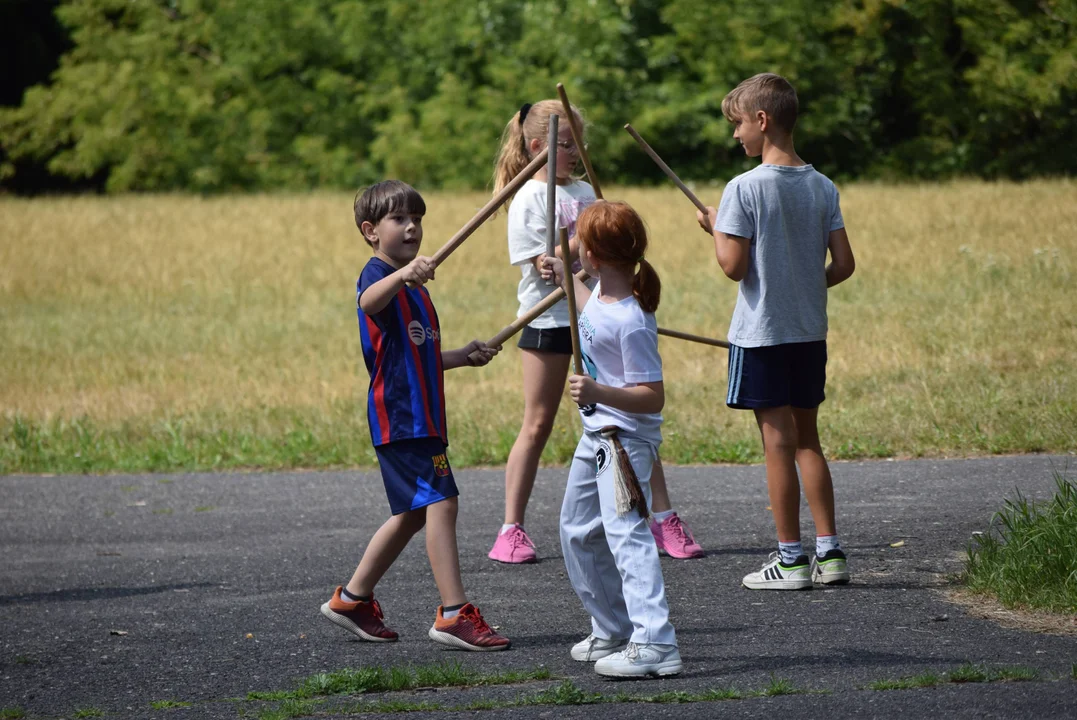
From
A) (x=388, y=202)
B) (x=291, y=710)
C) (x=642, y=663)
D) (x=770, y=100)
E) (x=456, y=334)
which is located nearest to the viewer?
(x=291, y=710)

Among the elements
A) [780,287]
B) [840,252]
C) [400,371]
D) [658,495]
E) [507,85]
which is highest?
[507,85]

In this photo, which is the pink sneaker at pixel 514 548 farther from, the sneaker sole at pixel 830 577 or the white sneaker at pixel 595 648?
the white sneaker at pixel 595 648

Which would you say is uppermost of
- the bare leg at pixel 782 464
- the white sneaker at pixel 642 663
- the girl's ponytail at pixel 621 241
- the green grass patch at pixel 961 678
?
the girl's ponytail at pixel 621 241

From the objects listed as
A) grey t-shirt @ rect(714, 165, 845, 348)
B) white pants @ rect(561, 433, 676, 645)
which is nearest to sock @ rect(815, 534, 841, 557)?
grey t-shirt @ rect(714, 165, 845, 348)

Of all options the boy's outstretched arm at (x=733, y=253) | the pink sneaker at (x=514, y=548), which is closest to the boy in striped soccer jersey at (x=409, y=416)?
the boy's outstretched arm at (x=733, y=253)

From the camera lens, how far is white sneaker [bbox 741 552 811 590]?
5344 millimetres

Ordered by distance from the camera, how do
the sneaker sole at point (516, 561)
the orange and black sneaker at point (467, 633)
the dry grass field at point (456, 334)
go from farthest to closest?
the dry grass field at point (456, 334) < the sneaker sole at point (516, 561) < the orange and black sneaker at point (467, 633)

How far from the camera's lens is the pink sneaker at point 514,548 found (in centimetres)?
605

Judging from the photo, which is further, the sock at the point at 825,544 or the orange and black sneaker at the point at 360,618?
the sock at the point at 825,544

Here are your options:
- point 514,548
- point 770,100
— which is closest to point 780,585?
point 514,548

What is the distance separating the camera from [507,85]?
3281cm

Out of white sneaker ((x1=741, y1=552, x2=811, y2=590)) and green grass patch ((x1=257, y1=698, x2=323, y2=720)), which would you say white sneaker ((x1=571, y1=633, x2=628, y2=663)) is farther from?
white sneaker ((x1=741, y1=552, x2=811, y2=590))

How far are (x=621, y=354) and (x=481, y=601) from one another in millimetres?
1587

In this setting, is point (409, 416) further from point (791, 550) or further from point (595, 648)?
point (791, 550)
